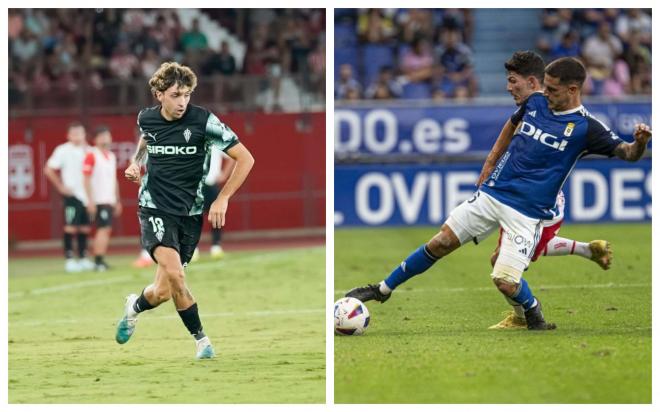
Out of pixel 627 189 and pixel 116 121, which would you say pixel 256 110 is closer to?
pixel 116 121

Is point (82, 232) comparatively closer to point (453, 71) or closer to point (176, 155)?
point (453, 71)

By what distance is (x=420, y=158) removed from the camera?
57.4 feet

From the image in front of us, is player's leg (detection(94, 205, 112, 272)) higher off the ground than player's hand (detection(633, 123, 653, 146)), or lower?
lower

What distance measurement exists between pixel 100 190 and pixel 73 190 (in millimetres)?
542

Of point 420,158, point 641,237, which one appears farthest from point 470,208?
point 420,158

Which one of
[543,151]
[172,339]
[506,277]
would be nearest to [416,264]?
[506,277]

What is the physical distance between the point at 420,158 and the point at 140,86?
16.3ft

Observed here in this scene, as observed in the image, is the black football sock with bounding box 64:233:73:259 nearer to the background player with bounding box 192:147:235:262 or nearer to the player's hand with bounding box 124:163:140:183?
the background player with bounding box 192:147:235:262

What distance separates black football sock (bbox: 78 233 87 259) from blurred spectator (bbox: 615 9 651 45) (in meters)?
8.88

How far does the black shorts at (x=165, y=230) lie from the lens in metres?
7.65

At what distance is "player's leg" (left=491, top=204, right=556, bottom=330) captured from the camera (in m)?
7.55

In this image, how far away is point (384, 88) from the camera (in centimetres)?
1812

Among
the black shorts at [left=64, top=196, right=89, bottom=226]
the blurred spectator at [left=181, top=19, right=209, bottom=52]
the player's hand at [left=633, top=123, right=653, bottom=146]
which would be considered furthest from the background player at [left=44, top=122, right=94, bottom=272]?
the player's hand at [left=633, top=123, right=653, bottom=146]

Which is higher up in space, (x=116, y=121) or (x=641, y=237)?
(x=116, y=121)
